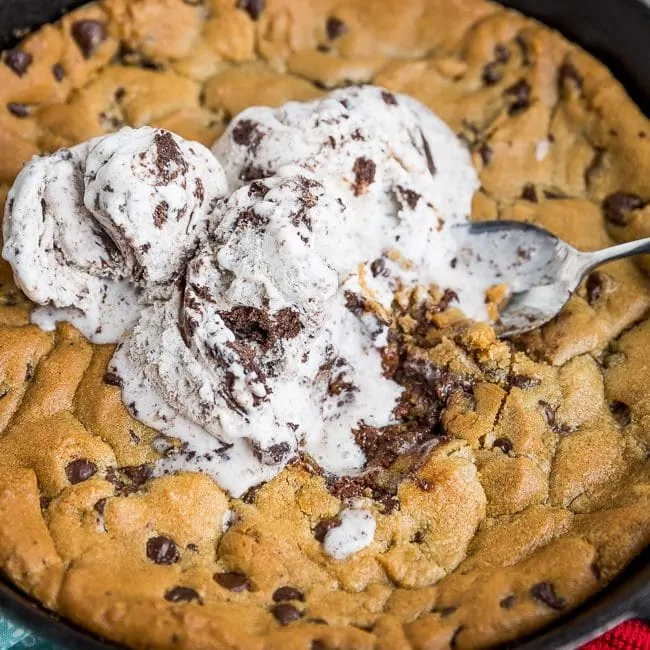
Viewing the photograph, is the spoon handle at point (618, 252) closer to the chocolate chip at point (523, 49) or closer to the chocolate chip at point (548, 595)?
the chocolate chip at point (523, 49)

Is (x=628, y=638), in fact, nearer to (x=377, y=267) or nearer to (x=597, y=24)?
(x=377, y=267)

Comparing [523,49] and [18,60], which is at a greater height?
[523,49]

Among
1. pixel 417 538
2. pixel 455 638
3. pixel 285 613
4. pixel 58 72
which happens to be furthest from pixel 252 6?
pixel 455 638

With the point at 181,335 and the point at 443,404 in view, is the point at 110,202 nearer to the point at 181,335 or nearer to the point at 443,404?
the point at 181,335

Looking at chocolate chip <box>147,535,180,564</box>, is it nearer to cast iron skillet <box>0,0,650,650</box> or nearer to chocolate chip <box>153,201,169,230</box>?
chocolate chip <box>153,201,169,230</box>

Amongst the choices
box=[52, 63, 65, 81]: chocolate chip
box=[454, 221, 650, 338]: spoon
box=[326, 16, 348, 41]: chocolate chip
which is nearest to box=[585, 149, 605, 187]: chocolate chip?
box=[454, 221, 650, 338]: spoon

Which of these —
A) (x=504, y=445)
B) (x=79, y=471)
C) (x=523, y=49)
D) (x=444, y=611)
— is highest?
(x=523, y=49)

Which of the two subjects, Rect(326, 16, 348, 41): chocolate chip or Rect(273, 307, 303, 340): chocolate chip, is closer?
Rect(273, 307, 303, 340): chocolate chip
